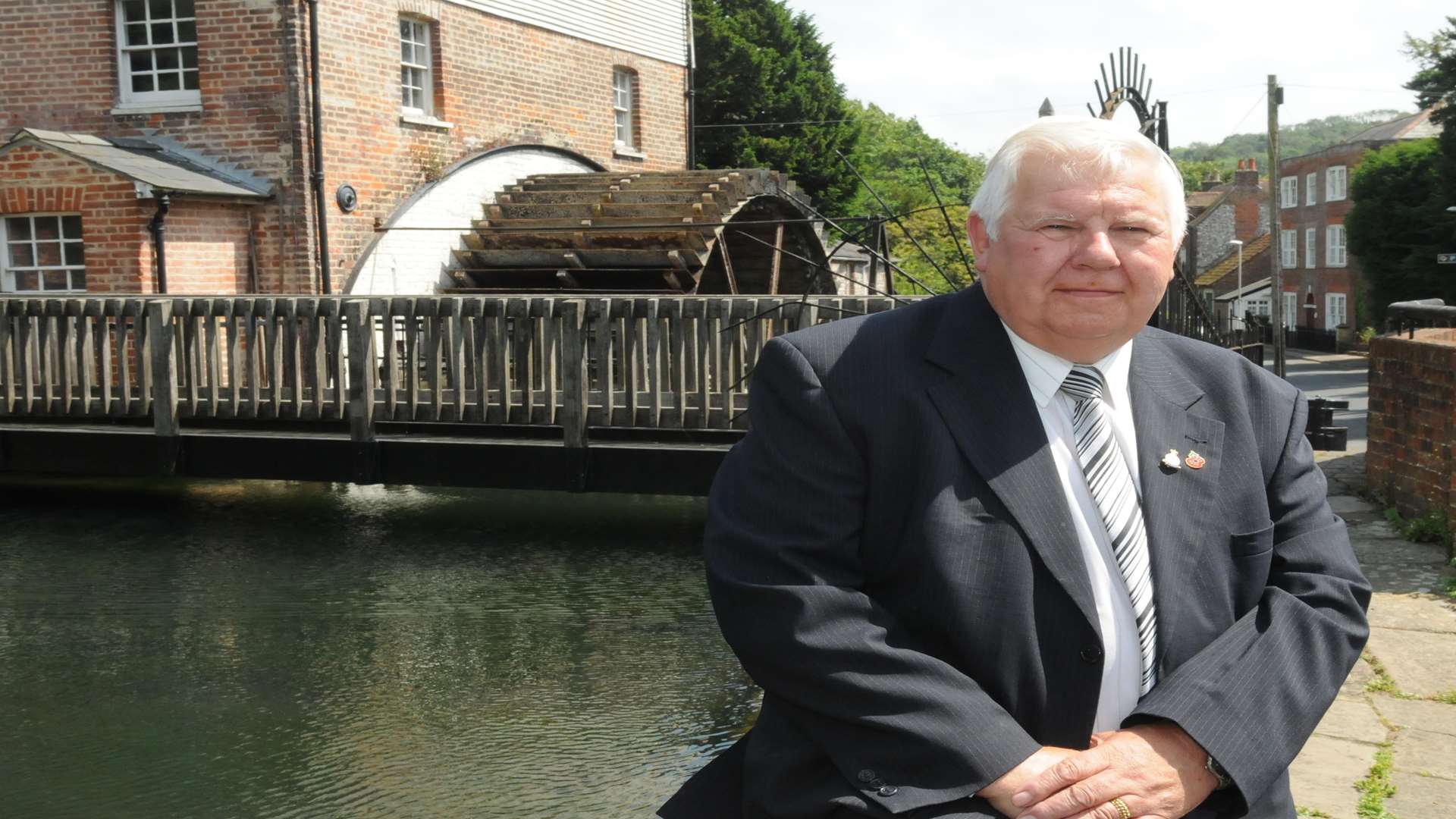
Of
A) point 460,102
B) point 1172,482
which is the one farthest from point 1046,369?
point 460,102

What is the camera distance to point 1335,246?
5559cm

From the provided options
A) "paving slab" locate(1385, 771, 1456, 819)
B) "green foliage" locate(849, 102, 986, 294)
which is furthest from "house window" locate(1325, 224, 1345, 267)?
"paving slab" locate(1385, 771, 1456, 819)

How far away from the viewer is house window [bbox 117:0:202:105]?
54.5ft

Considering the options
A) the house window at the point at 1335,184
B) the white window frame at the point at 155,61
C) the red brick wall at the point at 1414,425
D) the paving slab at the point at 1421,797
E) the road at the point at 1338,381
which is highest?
the house window at the point at 1335,184

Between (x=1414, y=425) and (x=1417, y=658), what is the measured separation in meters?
3.03

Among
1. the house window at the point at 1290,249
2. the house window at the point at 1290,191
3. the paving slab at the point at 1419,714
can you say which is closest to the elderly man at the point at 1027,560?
the paving slab at the point at 1419,714

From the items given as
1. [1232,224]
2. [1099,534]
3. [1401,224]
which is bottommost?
[1099,534]

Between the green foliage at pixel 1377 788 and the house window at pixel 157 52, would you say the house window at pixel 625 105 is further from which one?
the green foliage at pixel 1377 788

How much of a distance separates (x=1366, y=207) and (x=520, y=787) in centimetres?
4349

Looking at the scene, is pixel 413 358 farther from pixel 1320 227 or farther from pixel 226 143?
pixel 1320 227

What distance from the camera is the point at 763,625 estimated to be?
2.12 m

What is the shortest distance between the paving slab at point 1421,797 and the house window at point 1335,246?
180 ft

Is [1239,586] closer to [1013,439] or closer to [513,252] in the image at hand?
[1013,439]

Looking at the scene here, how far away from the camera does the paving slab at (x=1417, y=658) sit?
5211 mm
